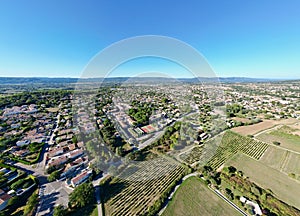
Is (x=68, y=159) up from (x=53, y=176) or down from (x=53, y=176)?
down

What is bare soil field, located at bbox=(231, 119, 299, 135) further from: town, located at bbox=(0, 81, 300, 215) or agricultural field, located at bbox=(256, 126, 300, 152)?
agricultural field, located at bbox=(256, 126, 300, 152)

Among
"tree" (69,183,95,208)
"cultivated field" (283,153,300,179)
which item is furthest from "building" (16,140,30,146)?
"cultivated field" (283,153,300,179)

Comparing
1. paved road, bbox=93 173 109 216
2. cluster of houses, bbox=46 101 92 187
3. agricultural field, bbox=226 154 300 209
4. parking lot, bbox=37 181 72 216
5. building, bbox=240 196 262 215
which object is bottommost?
agricultural field, bbox=226 154 300 209

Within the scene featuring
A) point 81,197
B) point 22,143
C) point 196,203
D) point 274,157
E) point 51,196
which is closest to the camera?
point 81,197

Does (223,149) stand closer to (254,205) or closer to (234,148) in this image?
(234,148)

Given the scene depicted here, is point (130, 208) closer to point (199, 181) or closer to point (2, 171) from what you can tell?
point (199, 181)

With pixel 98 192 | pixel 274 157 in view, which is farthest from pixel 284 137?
pixel 98 192

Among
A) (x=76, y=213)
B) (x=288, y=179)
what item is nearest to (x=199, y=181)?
(x=288, y=179)
